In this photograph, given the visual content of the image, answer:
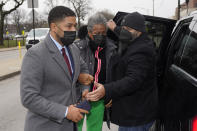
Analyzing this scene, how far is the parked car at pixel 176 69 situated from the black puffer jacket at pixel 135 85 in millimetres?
179

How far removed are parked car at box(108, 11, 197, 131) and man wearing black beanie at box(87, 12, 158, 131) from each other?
0.59 ft

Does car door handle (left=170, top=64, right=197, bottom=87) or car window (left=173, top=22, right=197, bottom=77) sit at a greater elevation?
car window (left=173, top=22, right=197, bottom=77)

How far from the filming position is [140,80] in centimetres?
176

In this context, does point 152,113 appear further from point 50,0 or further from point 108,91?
point 50,0

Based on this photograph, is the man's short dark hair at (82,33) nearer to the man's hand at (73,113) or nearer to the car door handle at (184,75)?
the car door handle at (184,75)

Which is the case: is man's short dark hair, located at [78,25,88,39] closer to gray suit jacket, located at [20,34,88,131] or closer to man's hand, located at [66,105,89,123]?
gray suit jacket, located at [20,34,88,131]

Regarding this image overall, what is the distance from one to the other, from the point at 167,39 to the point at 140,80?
109 cm

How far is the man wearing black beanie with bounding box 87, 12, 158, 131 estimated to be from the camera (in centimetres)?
177

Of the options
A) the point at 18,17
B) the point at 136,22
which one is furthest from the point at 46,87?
the point at 18,17

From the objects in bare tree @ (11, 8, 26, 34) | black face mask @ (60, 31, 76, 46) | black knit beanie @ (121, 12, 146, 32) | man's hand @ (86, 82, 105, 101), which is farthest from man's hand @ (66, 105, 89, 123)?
bare tree @ (11, 8, 26, 34)

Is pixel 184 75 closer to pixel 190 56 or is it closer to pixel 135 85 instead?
pixel 190 56

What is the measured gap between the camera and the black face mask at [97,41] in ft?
7.70

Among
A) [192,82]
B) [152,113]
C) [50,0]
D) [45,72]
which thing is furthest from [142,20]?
[50,0]

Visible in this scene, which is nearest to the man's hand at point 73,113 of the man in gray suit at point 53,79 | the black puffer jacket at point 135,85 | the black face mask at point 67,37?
the man in gray suit at point 53,79
